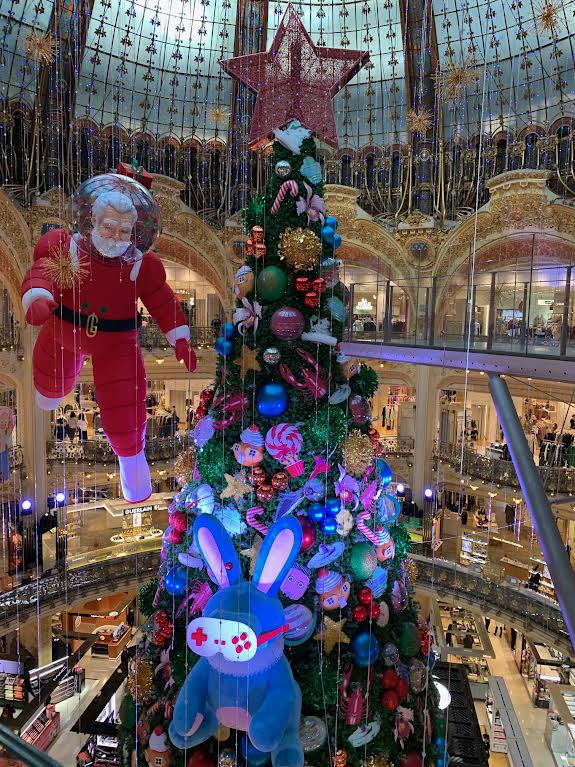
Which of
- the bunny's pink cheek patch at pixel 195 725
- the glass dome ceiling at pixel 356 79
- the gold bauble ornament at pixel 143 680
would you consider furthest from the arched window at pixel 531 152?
the bunny's pink cheek patch at pixel 195 725

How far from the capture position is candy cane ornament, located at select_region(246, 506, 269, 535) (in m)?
4.29

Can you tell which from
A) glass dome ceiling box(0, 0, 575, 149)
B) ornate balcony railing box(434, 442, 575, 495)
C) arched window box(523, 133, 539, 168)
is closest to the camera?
ornate balcony railing box(434, 442, 575, 495)

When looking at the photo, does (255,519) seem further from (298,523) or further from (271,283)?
(271,283)

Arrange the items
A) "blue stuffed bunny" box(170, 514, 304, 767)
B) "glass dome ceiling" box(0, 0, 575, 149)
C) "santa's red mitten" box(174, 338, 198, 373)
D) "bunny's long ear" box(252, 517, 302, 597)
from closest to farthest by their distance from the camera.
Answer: "blue stuffed bunny" box(170, 514, 304, 767) < "bunny's long ear" box(252, 517, 302, 597) < "santa's red mitten" box(174, 338, 198, 373) < "glass dome ceiling" box(0, 0, 575, 149)

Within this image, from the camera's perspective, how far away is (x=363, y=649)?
426 centimetres

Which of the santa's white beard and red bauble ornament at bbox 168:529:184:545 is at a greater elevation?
the santa's white beard

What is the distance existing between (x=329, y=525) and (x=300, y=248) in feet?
6.46

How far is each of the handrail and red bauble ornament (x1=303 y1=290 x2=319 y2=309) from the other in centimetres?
773

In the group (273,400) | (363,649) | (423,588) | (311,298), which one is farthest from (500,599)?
(311,298)

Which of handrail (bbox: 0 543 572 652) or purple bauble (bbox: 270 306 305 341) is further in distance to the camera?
handrail (bbox: 0 543 572 652)

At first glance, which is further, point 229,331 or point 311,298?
point 229,331

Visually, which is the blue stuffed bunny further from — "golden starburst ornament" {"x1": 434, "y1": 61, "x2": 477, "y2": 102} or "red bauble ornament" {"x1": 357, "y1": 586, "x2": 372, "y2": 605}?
"golden starburst ornament" {"x1": 434, "y1": 61, "x2": 477, "y2": 102}

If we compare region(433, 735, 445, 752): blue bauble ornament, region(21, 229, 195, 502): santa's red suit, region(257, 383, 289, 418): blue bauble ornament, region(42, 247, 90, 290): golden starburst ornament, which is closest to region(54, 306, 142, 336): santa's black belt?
region(21, 229, 195, 502): santa's red suit

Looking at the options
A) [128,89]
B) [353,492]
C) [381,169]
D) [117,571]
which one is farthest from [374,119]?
[353,492]
